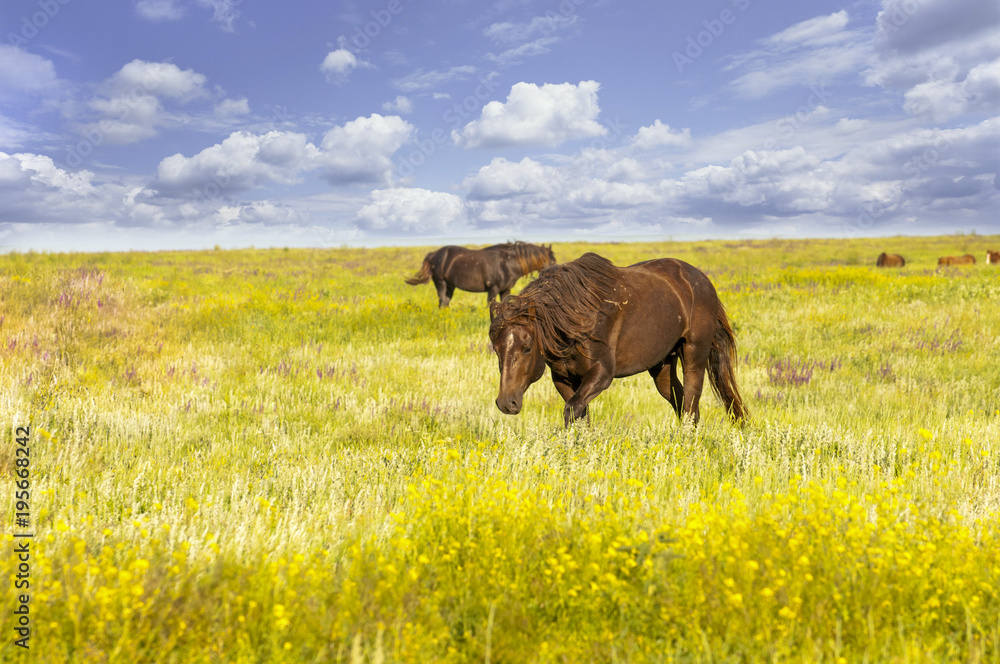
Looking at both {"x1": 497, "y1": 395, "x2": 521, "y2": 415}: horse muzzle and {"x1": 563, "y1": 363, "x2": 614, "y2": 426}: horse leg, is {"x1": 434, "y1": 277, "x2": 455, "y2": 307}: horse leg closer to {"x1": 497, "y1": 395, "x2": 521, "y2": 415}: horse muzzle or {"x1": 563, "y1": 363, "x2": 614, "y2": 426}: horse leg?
{"x1": 563, "y1": 363, "x2": 614, "y2": 426}: horse leg

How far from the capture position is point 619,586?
8.01 ft

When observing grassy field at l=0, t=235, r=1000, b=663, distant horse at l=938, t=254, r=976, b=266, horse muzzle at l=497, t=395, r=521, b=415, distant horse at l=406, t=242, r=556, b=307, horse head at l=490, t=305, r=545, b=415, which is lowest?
grassy field at l=0, t=235, r=1000, b=663

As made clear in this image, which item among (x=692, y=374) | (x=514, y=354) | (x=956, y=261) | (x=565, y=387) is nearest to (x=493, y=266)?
(x=692, y=374)

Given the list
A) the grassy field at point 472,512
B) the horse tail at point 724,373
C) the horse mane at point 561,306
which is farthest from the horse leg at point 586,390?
the horse tail at point 724,373

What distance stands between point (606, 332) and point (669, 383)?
5.81ft

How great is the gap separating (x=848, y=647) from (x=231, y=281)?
2191 cm

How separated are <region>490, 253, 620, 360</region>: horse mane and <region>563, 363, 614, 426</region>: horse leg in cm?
29

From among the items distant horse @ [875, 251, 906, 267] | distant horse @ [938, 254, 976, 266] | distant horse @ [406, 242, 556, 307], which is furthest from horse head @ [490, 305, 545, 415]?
distant horse @ [938, 254, 976, 266]

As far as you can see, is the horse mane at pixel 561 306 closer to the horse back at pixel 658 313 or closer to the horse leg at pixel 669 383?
the horse back at pixel 658 313

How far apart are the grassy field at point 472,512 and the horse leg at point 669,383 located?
23cm

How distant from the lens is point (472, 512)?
2998 mm

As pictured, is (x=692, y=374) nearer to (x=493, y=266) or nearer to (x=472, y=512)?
(x=472, y=512)

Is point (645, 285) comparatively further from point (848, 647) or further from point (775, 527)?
point (848, 647)

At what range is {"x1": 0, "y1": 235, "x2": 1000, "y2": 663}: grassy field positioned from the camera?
2.19 m
